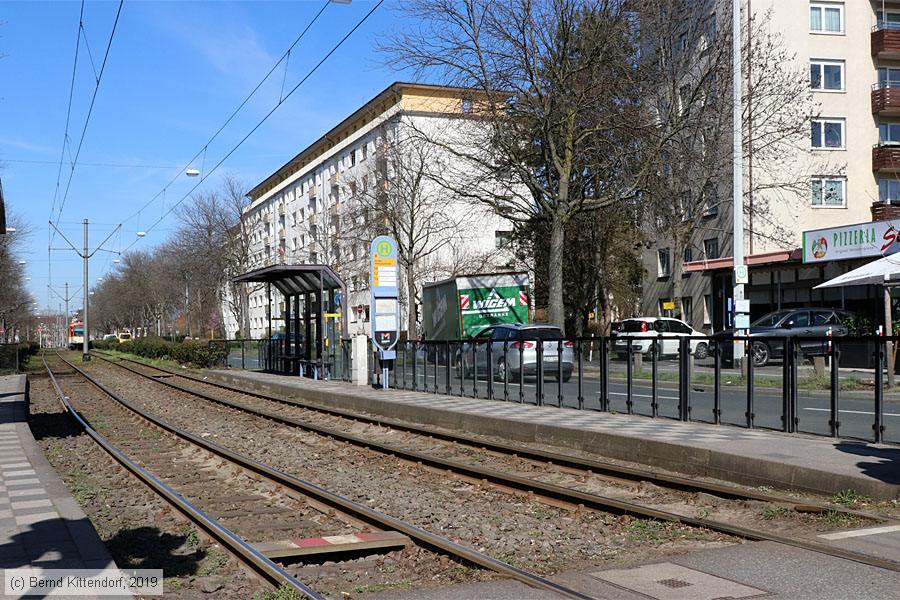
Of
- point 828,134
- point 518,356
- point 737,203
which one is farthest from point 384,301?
point 828,134

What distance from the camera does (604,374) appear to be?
1644cm

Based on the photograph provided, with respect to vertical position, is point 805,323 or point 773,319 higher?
point 773,319

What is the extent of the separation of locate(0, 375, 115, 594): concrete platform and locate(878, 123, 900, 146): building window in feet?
139

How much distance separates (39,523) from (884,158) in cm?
4351

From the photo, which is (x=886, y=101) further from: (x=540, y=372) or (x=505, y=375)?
(x=540, y=372)

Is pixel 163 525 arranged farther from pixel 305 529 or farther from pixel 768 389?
pixel 768 389

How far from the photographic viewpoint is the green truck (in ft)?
119

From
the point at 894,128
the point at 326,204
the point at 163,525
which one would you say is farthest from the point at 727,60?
the point at 326,204

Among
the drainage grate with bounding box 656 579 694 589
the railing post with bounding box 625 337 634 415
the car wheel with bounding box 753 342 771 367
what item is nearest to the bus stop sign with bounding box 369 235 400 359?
the railing post with bounding box 625 337 634 415

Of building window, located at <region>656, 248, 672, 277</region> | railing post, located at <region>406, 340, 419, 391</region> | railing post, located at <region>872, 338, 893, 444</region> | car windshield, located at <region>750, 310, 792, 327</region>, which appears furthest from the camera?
building window, located at <region>656, 248, 672, 277</region>

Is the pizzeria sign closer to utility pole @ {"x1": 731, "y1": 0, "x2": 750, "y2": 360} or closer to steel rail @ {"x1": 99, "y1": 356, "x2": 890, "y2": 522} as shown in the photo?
utility pole @ {"x1": 731, "y1": 0, "x2": 750, "y2": 360}

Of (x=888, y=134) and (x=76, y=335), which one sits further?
(x=76, y=335)

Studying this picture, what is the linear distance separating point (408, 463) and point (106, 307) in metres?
108

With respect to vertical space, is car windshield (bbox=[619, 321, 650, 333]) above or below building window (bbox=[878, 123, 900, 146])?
below
